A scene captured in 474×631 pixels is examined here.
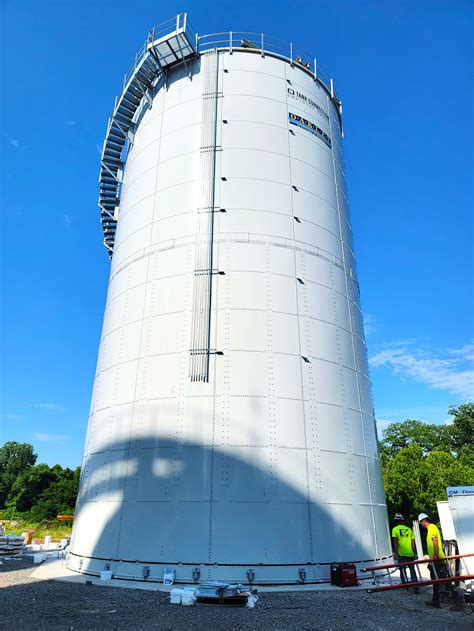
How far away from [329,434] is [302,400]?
47.1 inches

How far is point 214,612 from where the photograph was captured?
7539 mm

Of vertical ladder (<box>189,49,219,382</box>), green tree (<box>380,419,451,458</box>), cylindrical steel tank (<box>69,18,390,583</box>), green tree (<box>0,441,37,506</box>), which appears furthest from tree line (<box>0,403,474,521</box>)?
vertical ladder (<box>189,49,219,382</box>)

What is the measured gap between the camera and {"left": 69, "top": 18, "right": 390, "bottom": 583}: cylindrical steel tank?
10172 millimetres

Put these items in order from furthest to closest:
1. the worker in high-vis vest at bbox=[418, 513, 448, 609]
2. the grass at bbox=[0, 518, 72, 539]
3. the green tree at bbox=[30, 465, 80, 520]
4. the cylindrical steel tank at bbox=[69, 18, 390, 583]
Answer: the green tree at bbox=[30, 465, 80, 520], the grass at bbox=[0, 518, 72, 539], the cylindrical steel tank at bbox=[69, 18, 390, 583], the worker in high-vis vest at bbox=[418, 513, 448, 609]

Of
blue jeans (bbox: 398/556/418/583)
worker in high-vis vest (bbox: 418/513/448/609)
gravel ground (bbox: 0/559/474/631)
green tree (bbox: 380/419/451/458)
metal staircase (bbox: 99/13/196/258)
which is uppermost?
metal staircase (bbox: 99/13/196/258)

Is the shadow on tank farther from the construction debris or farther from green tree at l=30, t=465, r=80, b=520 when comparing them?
green tree at l=30, t=465, r=80, b=520

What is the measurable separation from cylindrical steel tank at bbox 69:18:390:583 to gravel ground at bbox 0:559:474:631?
1403mm

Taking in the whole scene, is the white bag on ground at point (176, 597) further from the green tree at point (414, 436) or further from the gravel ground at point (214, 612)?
the green tree at point (414, 436)

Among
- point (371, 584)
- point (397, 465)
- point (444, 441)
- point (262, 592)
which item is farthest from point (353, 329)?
point (444, 441)

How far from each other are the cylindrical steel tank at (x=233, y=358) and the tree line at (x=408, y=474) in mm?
12594

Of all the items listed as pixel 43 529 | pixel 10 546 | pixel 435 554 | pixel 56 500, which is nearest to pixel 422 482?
pixel 435 554

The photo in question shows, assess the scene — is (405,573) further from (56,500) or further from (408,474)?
(56,500)

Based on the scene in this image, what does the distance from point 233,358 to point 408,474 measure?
18.2 metres

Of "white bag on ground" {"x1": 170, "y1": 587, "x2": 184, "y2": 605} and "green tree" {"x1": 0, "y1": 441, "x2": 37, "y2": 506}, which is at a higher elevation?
"green tree" {"x1": 0, "y1": 441, "x2": 37, "y2": 506}
